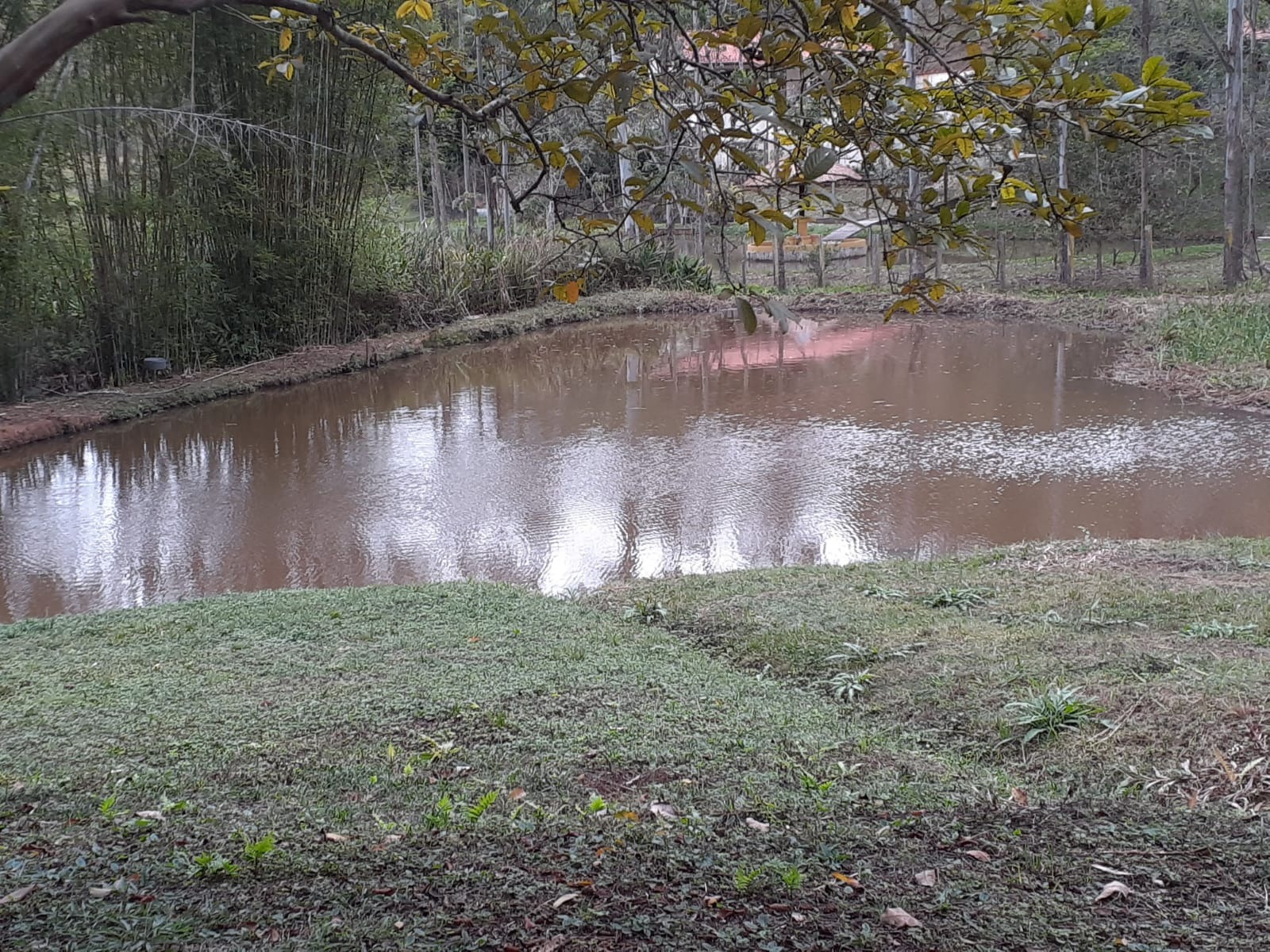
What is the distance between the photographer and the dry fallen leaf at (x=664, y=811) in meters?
2.35

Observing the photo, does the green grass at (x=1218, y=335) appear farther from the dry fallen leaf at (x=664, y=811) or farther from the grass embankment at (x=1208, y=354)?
the dry fallen leaf at (x=664, y=811)

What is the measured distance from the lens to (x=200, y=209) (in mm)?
11195

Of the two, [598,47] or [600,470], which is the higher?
[598,47]

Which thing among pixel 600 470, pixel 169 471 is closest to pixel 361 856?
pixel 600 470

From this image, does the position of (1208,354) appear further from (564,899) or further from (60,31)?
(60,31)

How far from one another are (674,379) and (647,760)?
973 cm

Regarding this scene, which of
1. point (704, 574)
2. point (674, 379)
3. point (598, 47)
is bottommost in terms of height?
point (704, 574)

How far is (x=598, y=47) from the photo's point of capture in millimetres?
2201

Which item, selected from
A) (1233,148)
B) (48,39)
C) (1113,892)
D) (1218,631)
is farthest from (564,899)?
(1233,148)

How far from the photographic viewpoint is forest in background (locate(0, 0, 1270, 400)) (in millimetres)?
9445

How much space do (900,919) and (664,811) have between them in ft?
2.24

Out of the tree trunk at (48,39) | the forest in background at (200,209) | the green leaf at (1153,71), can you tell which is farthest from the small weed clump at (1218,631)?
the forest in background at (200,209)

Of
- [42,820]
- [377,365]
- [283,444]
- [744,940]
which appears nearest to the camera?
[744,940]

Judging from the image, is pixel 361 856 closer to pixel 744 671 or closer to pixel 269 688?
pixel 269 688
